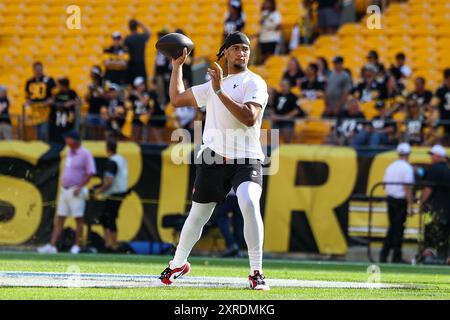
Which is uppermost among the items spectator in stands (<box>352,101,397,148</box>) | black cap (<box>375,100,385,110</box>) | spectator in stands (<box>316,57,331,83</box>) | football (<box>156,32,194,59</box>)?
spectator in stands (<box>316,57,331,83</box>)

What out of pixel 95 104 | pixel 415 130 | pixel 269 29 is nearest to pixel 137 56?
pixel 95 104

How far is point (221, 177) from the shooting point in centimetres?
928

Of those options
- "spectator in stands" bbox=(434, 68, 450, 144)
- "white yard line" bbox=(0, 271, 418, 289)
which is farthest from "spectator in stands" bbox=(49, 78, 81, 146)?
"white yard line" bbox=(0, 271, 418, 289)

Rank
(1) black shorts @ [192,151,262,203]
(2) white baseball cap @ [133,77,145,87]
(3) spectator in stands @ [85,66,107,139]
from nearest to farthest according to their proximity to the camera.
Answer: (1) black shorts @ [192,151,262,203] < (3) spectator in stands @ [85,66,107,139] < (2) white baseball cap @ [133,77,145,87]

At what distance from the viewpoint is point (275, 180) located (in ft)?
57.6

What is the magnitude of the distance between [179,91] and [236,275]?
2.51 m

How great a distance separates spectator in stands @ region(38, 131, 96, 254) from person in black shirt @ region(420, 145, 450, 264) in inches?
202

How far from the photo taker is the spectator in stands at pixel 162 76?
790 inches

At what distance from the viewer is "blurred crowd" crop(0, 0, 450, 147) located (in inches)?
694

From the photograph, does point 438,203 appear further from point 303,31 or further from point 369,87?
point 303,31

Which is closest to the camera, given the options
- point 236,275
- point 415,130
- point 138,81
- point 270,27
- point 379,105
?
point 236,275

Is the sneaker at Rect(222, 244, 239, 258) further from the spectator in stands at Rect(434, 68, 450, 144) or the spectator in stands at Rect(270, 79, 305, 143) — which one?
the spectator in stands at Rect(434, 68, 450, 144)
